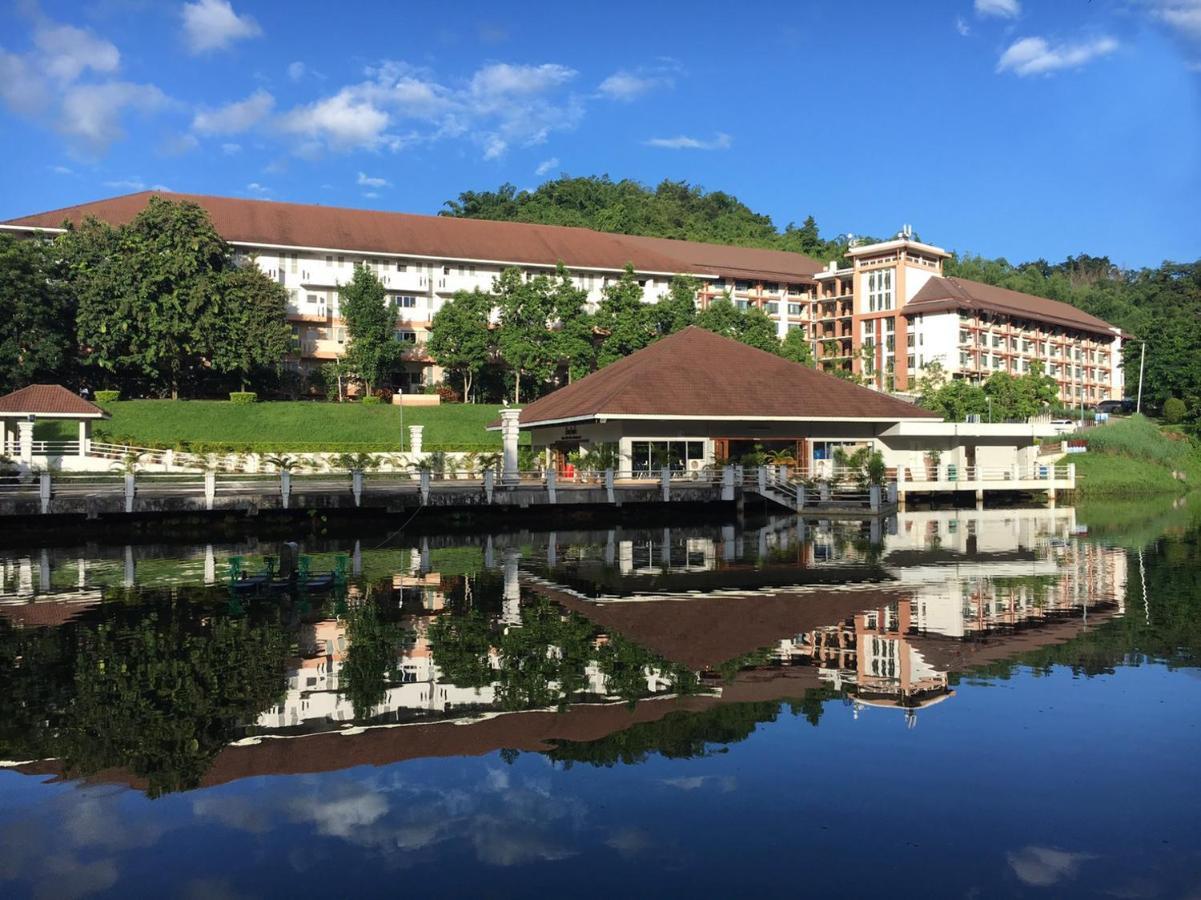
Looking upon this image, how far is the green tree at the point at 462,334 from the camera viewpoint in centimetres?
6222

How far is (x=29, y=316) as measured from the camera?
5256 centimetres

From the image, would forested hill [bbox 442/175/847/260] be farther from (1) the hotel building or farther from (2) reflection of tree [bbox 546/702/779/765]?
(2) reflection of tree [bbox 546/702/779/765]

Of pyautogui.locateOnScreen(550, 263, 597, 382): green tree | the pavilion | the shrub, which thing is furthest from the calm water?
the shrub

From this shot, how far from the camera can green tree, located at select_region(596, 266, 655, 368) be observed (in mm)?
62094

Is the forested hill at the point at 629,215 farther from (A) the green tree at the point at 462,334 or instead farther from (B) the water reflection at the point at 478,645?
(B) the water reflection at the point at 478,645

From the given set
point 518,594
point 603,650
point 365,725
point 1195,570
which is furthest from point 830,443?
point 365,725

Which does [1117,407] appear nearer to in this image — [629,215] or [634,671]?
[629,215]

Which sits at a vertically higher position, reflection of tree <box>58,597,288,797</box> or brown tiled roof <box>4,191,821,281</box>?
brown tiled roof <box>4,191,821,281</box>

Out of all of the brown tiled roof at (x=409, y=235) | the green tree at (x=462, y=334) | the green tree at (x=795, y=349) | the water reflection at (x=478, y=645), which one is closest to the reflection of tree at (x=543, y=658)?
the water reflection at (x=478, y=645)

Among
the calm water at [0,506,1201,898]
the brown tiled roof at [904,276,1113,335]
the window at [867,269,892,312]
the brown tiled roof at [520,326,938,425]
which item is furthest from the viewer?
the window at [867,269,892,312]

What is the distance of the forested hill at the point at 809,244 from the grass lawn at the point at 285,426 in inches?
1415

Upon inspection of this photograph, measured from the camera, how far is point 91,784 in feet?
28.0

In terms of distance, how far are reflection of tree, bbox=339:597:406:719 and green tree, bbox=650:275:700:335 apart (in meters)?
48.9

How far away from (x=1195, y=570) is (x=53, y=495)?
1169 inches
